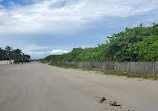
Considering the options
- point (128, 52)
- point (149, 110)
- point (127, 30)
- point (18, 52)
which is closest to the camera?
point (149, 110)

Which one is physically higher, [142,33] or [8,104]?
[142,33]

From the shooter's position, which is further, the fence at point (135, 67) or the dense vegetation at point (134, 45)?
the dense vegetation at point (134, 45)

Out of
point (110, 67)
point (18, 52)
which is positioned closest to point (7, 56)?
point (18, 52)

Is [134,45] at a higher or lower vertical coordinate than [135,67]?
higher

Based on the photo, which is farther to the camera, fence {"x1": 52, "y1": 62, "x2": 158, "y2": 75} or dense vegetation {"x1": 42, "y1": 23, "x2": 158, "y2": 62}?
dense vegetation {"x1": 42, "y1": 23, "x2": 158, "y2": 62}

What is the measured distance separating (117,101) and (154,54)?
9788 millimetres

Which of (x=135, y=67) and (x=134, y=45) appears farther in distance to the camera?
(x=134, y=45)

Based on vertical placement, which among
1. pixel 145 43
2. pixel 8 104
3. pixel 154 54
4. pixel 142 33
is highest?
pixel 142 33

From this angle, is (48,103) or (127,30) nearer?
(48,103)

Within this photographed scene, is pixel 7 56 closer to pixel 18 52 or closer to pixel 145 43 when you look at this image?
pixel 18 52

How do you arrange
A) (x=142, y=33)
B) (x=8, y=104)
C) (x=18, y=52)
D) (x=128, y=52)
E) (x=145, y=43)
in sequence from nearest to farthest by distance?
(x=8, y=104)
(x=145, y=43)
(x=128, y=52)
(x=142, y=33)
(x=18, y=52)

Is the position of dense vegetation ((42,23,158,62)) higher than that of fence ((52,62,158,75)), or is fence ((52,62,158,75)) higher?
dense vegetation ((42,23,158,62))

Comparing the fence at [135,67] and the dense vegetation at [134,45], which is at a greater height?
the dense vegetation at [134,45]

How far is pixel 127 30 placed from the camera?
66.3ft
